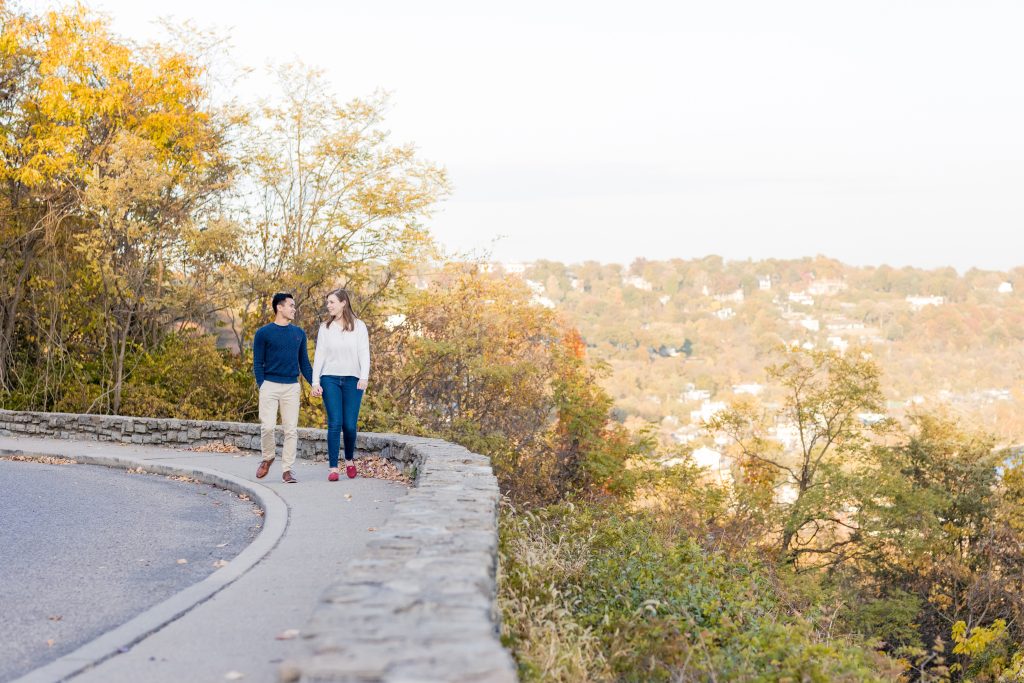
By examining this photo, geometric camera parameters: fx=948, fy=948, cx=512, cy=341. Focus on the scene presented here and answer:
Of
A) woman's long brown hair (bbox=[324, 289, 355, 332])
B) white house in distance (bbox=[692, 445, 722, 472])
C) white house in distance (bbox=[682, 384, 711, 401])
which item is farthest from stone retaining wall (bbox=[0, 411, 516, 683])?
white house in distance (bbox=[682, 384, 711, 401])

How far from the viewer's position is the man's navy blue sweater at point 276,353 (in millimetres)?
9617

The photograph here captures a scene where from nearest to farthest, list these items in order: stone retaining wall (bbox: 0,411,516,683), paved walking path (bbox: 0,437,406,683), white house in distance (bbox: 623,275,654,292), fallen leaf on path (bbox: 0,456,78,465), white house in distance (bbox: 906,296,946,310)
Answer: stone retaining wall (bbox: 0,411,516,683)
paved walking path (bbox: 0,437,406,683)
fallen leaf on path (bbox: 0,456,78,465)
white house in distance (bbox: 623,275,654,292)
white house in distance (bbox: 906,296,946,310)

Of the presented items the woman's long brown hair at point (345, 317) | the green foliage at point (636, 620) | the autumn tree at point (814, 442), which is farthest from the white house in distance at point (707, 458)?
the woman's long brown hair at point (345, 317)

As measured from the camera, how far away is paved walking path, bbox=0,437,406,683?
14.5ft

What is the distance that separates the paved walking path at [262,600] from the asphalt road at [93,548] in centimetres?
29

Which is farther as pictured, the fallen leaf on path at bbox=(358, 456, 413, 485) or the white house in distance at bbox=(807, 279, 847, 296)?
the white house in distance at bbox=(807, 279, 847, 296)

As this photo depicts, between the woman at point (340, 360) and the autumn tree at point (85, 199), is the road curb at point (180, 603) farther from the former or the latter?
the autumn tree at point (85, 199)

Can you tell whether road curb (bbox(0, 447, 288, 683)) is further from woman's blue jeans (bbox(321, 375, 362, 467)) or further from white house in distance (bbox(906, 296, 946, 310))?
white house in distance (bbox(906, 296, 946, 310))

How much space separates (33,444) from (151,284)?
17.8 feet

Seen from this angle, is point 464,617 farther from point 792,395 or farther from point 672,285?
point 672,285

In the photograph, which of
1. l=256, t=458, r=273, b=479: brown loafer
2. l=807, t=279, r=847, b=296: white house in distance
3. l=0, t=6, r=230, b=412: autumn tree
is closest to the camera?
l=256, t=458, r=273, b=479: brown loafer

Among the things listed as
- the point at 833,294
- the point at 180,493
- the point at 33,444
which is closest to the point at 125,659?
the point at 180,493

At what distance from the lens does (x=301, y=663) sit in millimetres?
3387

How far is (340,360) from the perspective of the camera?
9523mm
